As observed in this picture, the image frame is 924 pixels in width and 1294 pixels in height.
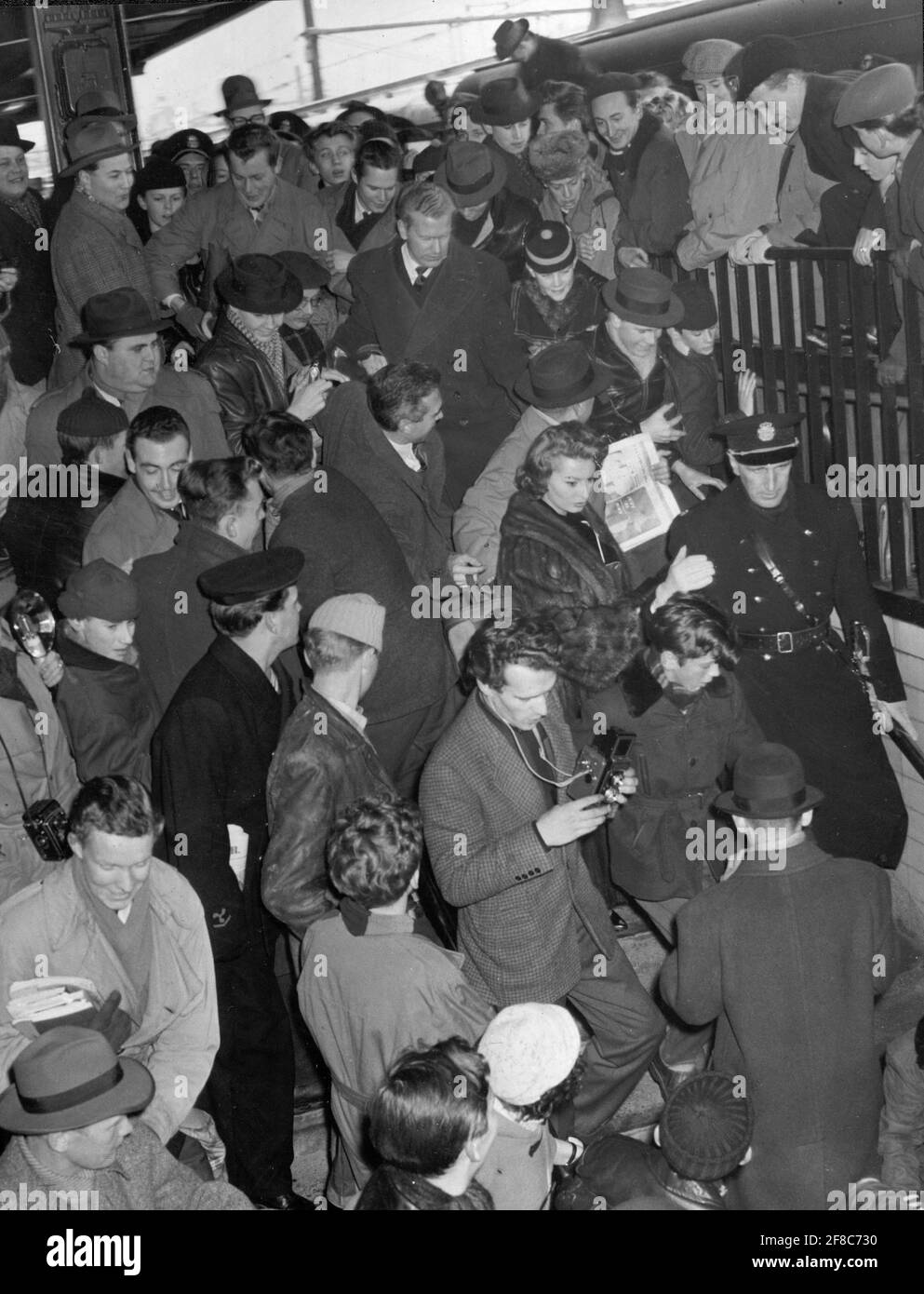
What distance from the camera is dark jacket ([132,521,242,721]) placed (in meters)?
4.67

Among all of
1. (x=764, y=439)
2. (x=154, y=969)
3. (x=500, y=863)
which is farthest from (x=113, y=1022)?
(x=764, y=439)

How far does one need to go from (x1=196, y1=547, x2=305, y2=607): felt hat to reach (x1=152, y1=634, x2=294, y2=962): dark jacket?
14 cm

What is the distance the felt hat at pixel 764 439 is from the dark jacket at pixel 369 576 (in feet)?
4.10

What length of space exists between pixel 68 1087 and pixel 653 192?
4.89 m

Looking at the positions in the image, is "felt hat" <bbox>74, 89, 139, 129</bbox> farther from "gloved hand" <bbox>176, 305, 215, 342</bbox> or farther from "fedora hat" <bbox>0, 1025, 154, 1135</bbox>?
"fedora hat" <bbox>0, 1025, 154, 1135</bbox>

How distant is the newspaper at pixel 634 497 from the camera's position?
17.5 feet

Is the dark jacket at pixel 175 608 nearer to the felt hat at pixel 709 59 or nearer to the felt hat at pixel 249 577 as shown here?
the felt hat at pixel 249 577

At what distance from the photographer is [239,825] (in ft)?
13.8

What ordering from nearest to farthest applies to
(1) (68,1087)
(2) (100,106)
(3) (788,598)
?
(1) (68,1087) < (3) (788,598) < (2) (100,106)

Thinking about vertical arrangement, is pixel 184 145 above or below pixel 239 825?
above

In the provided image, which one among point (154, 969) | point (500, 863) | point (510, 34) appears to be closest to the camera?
point (154, 969)

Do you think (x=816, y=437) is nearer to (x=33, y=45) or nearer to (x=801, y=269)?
(x=801, y=269)

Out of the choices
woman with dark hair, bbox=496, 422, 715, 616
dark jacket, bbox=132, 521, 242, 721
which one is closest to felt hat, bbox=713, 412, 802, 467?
woman with dark hair, bbox=496, 422, 715, 616

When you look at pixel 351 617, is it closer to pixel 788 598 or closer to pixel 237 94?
pixel 788 598
